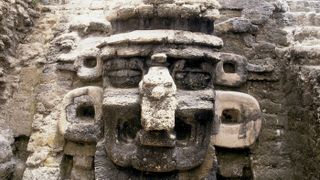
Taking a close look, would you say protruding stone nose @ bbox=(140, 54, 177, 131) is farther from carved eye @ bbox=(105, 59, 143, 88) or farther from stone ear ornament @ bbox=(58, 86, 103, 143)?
stone ear ornament @ bbox=(58, 86, 103, 143)

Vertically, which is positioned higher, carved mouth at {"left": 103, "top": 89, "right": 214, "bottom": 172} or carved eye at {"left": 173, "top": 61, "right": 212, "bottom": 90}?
carved eye at {"left": 173, "top": 61, "right": 212, "bottom": 90}

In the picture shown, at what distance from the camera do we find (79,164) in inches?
116

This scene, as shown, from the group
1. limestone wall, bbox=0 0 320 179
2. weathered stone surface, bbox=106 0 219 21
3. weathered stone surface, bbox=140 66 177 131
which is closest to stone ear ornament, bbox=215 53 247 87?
limestone wall, bbox=0 0 320 179

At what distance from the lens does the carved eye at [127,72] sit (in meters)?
2.64

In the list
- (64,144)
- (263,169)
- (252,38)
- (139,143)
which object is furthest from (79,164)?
(252,38)

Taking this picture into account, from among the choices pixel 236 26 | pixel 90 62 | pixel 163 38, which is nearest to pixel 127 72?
pixel 163 38

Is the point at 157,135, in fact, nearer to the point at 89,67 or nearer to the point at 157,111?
the point at 157,111

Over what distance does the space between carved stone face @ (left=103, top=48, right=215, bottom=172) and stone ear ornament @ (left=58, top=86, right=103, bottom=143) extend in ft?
0.77

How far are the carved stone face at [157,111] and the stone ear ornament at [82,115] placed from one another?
24cm

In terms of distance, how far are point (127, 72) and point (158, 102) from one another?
1.33 feet

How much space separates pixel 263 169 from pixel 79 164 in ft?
4.60

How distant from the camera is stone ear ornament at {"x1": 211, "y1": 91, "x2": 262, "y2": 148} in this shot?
2797mm

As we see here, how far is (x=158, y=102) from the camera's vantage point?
2.38 m

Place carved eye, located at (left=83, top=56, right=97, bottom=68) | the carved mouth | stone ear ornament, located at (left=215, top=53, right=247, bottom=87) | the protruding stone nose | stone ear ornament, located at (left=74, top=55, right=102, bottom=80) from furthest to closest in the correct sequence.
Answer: carved eye, located at (left=83, top=56, right=97, bottom=68) → stone ear ornament, located at (left=74, top=55, right=102, bottom=80) → stone ear ornament, located at (left=215, top=53, right=247, bottom=87) → the carved mouth → the protruding stone nose
